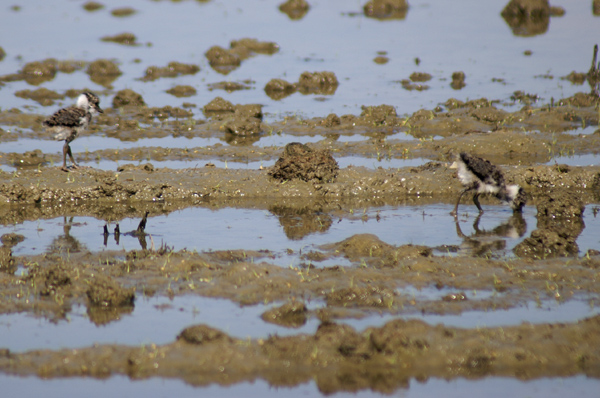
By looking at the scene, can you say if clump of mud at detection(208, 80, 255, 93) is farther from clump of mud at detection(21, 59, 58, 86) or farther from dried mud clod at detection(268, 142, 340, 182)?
dried mud clod at detection(268, 142, 340, 182)

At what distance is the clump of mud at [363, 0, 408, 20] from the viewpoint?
128 ft

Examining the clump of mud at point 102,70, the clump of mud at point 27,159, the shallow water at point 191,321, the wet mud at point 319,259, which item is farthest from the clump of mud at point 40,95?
the shallow water at point 191,321

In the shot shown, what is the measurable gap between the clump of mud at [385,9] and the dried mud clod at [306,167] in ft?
88.1

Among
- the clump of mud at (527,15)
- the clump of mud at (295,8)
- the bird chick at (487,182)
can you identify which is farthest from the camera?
the clump of mud at (295,8)

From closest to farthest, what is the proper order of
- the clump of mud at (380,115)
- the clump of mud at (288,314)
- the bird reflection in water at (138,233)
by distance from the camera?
the clump of mud at (288,314) → the bird reflection in water at (138,233) → the clump of mud at (380,115)

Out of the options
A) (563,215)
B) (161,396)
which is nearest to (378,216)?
(563,215)

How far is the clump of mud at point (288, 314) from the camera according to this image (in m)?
7.66

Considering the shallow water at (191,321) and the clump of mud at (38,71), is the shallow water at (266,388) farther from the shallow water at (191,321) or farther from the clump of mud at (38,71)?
the clump of mud at (38,71)

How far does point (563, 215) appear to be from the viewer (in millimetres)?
11617

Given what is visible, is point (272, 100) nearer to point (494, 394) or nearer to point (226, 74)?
point (226, 74)

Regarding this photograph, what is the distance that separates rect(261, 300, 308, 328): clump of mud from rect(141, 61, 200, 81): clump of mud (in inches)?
757

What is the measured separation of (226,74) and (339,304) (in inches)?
759

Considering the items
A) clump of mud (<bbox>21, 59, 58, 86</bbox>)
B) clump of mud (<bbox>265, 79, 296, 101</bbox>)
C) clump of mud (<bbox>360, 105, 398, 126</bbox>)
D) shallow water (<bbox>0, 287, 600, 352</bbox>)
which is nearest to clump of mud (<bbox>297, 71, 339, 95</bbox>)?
clump of mud (<bbox>265, 79, 296, 101</bbox>)

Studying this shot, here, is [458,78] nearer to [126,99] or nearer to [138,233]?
[126,99]
